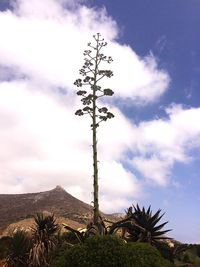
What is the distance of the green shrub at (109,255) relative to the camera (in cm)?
1661

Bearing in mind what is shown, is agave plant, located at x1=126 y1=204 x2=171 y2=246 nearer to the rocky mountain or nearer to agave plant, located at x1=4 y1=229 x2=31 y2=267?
agave plant, located at x1=4 y1=229 x2=31 y2=267

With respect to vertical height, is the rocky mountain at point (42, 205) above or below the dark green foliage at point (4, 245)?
above

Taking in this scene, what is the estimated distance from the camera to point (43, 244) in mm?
26484

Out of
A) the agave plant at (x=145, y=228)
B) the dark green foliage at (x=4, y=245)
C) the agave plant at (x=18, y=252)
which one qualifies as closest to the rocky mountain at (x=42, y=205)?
the dark green foliage at (x=4, y=245)

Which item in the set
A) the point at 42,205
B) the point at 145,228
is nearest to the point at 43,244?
the point at 145,228

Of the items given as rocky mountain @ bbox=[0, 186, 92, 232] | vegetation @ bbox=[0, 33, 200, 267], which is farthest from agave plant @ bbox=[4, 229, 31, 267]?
rocky mountain @ bbox=[0, 186, 92, 232]

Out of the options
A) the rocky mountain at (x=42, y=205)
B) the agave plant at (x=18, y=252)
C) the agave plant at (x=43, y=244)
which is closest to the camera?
the agave plant at (x=43, y=244)

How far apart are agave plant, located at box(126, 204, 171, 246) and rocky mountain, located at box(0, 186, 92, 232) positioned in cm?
3618

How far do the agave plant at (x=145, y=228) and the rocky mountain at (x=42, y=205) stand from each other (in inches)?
1424

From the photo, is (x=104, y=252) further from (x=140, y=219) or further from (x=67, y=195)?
(x=67, y=195)

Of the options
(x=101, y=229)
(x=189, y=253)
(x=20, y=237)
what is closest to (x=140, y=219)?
(x=101, y=229)

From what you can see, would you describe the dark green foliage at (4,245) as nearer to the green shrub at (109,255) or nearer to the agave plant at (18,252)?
the agave plant at (18,252)

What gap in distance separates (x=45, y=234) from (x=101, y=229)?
755 cm

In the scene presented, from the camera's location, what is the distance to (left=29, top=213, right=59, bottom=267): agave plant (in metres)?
25.0
